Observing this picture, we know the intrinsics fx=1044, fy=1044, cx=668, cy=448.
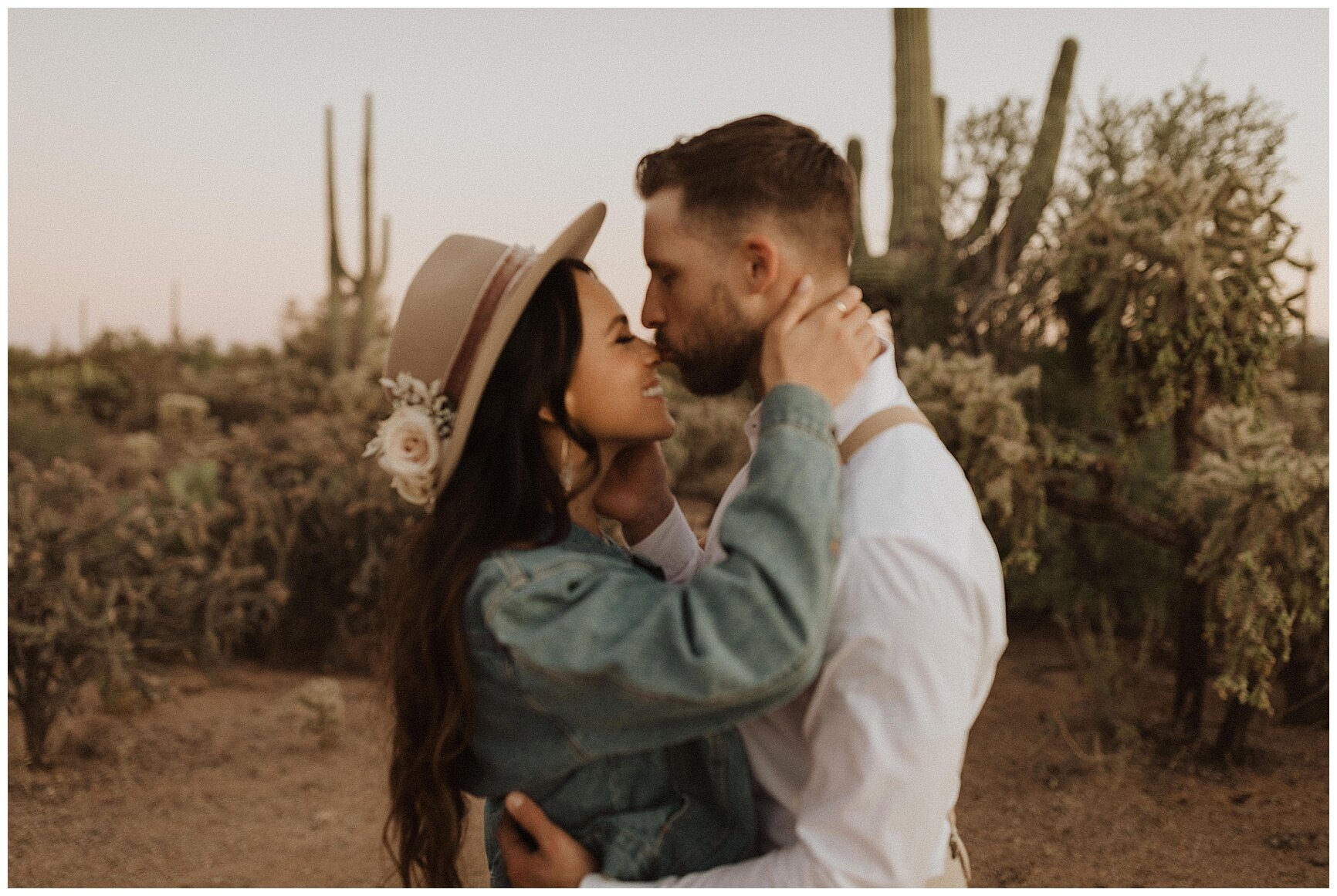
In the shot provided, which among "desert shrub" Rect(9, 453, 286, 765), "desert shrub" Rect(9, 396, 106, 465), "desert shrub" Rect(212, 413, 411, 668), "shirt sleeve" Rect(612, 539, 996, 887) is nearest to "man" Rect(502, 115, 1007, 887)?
"shirt sleeve" Rect(612, 539, 996, 887)

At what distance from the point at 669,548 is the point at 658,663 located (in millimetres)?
957

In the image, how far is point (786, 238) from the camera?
2029mm

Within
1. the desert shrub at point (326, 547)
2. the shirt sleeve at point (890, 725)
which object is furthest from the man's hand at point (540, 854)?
the desert shrub at point (326, 547)

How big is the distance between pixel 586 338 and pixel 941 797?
1.00 meters

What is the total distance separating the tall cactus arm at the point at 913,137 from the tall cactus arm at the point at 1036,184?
2.62ft

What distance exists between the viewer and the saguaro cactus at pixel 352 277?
1617cm

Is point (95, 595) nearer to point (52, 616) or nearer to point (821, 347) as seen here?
point (52, 616)

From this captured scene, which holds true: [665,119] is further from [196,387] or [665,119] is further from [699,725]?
[196,387]

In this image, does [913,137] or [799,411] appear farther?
[913,137]

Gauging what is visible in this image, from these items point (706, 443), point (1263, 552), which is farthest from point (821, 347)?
point (706, 443)

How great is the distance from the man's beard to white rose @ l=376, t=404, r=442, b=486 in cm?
50

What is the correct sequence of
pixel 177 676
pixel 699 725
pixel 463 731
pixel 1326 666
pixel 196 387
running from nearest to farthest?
pixel 699 725
pixel 463 731
pixel 1326 666
pixel 177 676
pixel 196 387

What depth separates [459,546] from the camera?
1.74m

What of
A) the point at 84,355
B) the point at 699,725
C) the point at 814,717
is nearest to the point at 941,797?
the point at 814,717
